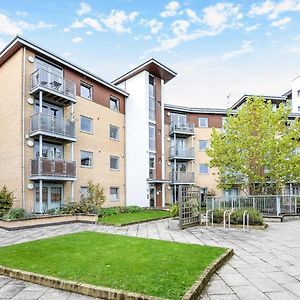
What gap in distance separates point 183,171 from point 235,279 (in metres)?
25.8

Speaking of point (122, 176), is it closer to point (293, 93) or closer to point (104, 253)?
point (104, 253)

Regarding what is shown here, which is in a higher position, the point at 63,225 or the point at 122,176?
the point at 122,176

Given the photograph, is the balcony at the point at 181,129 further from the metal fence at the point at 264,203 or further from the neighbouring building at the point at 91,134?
the metal fence at the point at 264,203

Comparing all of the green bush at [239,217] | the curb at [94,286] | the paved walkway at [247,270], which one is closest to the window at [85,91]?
the paved walkway at [247,270]

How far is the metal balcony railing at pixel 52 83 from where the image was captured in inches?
718

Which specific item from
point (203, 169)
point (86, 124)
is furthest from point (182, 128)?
point (86, 124)

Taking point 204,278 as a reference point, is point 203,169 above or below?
above

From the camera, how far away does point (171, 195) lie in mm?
30062

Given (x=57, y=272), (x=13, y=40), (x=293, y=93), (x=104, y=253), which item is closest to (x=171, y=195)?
(x=13, y=40)

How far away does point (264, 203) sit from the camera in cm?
1797

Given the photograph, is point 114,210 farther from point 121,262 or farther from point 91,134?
point 121,262

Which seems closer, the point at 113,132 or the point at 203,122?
the point at 113,132

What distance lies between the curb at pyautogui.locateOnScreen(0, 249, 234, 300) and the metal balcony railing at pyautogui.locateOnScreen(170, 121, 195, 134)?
2474 cm

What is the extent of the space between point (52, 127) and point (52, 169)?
8.64ft
